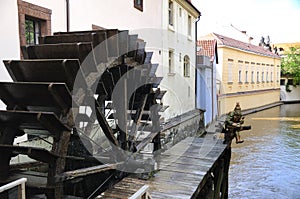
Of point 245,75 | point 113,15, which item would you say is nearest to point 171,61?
point 113,15

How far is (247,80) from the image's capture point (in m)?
24.6

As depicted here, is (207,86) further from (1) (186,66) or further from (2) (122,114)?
(2) (122,114)

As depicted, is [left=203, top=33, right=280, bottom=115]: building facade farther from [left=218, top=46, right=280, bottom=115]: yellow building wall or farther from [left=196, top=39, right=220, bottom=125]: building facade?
[left=196, top=39, right=220, bottom=125]: building facade

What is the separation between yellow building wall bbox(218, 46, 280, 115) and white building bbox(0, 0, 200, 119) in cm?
541

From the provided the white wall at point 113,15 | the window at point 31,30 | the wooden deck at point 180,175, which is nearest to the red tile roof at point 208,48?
the white wall at point 113,15

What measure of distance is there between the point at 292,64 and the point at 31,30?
30985 millimetres

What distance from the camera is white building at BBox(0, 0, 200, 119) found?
500 centimetres

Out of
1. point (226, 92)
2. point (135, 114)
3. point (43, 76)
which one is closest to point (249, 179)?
point (135, 114)

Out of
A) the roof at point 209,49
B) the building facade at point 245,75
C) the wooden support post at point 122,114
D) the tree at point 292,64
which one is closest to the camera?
the wooden support post at point 122,114

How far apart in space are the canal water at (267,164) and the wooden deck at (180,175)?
10.6 feet

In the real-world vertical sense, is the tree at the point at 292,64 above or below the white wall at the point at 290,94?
above

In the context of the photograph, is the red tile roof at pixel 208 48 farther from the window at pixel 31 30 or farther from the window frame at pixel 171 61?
the window at pixel 31 30

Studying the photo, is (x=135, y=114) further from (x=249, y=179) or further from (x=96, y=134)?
(x=249, y=179)

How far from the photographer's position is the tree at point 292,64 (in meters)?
31.4
